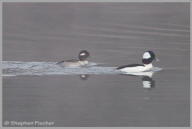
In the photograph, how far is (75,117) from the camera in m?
13.5

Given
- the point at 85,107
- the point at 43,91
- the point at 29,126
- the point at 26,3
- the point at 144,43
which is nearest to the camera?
the point at 29,126

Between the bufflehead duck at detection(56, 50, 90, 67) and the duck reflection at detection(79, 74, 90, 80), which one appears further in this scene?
the bufflehead duck at detection(56, 50, 90, 67)

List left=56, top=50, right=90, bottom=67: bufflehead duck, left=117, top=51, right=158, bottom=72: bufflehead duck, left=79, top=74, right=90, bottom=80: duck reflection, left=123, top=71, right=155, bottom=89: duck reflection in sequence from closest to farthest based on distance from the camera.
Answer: left=123, top=71, right=155, bottom=89: duck reflection
left=79, top=74, right=90, bottom=80: duck reflection
left=117, top=51, right=158, bottom=72: bufflehead duck
left=56, top=50, right=90, bottom=67: bufflehead duck

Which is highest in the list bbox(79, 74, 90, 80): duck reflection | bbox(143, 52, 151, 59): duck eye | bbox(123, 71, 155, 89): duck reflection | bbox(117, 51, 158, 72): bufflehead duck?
bbox(143, 52, 151, 59): duck eye

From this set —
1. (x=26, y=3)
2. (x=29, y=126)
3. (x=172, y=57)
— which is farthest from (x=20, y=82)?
(x=26, y=3)

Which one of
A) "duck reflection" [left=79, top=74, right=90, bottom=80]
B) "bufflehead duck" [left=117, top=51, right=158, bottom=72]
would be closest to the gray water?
"duck reflection" [left=79, top=74, right=90, bottom=80]

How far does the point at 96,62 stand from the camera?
18.4m

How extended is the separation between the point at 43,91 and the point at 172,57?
15.3 feet

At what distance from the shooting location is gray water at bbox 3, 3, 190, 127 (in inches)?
543

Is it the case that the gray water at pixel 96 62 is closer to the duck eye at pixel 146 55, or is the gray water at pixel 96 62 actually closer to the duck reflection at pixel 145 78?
the duck reflection at pixel 145 78

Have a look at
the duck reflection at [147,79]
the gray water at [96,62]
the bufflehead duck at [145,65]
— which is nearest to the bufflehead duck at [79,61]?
the gray water at [96,62]

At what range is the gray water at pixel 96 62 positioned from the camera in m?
13.8

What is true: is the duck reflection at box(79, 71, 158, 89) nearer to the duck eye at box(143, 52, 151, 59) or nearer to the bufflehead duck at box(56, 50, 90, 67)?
the duck eye at box(143, 52, 151, 59)

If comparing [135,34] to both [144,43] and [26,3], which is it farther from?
[26,3]
